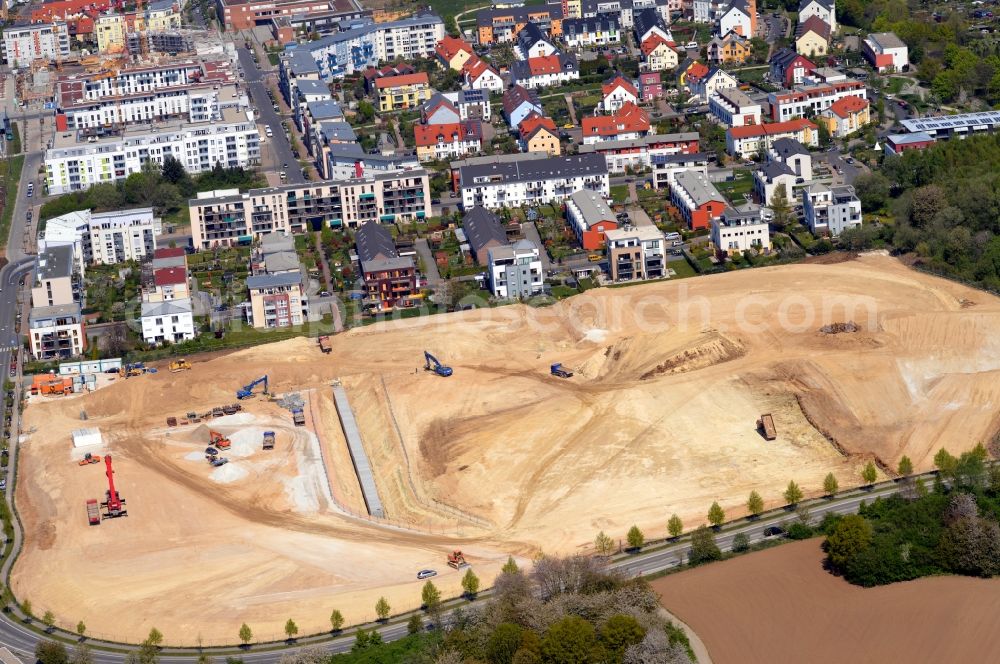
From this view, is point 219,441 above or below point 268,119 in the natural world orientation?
below

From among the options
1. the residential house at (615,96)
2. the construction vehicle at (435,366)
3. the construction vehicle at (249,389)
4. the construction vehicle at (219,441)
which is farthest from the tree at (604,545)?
the residential house at (615,96)

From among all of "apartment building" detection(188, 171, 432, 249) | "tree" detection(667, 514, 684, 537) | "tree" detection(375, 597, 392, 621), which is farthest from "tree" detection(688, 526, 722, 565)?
"apartment building" detection(188, 171, 432, 249)

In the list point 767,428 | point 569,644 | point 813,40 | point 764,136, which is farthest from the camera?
point 813,40

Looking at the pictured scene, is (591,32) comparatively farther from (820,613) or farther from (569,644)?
(569,644)

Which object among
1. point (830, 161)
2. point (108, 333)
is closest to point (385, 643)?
point (108, 333)

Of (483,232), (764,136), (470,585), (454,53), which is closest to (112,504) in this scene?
(470,585)

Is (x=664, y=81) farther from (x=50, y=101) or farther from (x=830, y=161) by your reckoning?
(x=50, y=101)
